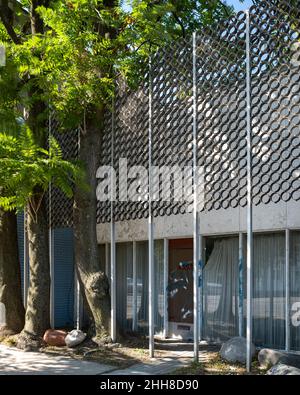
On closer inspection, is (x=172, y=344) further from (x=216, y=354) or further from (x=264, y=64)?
(x=264, y=64)

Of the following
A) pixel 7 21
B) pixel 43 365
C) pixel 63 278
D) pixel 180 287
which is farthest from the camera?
pixel 63 278

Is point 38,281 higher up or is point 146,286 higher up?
point 38,281

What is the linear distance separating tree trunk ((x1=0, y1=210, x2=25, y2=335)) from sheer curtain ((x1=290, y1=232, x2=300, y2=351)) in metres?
6.04

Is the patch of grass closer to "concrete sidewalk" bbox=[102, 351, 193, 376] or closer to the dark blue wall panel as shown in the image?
the dark blue wall panel

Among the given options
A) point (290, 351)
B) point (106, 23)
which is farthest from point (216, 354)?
point (106, 23)

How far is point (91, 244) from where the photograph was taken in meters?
11.8

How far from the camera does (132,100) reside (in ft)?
38.3

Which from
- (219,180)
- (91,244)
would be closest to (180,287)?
(91,244)

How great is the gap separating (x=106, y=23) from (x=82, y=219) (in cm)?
394

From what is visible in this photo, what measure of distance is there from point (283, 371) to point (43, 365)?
421 cm

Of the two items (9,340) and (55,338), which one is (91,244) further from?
(9,340)

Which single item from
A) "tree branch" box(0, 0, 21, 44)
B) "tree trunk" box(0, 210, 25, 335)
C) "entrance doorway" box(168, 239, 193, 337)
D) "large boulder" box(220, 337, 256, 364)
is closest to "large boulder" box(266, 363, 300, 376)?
"large boulder" box(220, 337, 256, 364)

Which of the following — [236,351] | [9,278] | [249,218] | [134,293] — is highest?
[249,218]

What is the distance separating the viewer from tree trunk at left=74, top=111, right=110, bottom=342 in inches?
453
